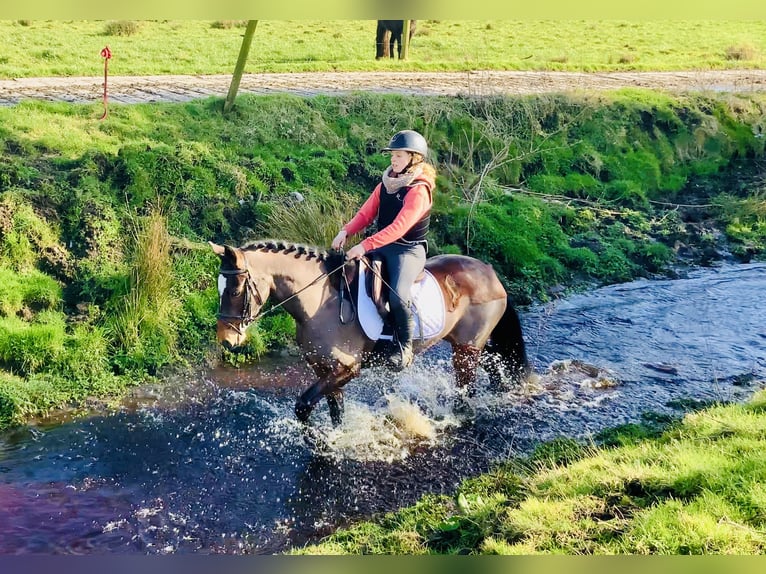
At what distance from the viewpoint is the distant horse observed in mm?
6579

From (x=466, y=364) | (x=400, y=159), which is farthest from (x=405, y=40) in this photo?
(x=466, y=364)

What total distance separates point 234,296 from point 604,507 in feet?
7.86

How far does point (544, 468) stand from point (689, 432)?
106 centimetres

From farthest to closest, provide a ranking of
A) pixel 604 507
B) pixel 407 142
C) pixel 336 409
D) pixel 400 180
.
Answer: pixel 336 409 → pixel 400 180 → pixel 407 142 → pixel 604 507

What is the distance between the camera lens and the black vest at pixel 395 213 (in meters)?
4.72

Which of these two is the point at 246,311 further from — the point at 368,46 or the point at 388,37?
the point at 388,37

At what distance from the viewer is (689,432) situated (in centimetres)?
488

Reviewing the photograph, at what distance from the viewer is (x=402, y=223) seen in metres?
4.62

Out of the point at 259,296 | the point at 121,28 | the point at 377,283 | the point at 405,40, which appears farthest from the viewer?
the point at 405,40

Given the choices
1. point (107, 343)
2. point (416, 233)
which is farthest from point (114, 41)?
point (416, 233)

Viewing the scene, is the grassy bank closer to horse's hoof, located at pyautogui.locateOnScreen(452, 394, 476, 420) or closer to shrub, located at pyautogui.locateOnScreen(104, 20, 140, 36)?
horse's hoof, located at pyautogui.locateOnScreen(452, 394, 476, 420)

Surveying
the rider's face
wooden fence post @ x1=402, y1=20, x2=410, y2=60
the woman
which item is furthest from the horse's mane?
wooden fence post @ x1=402, y1=20, x2=410, y2=60

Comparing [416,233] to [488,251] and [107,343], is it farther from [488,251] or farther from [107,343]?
[107,343]

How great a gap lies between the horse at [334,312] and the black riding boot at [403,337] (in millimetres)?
141
